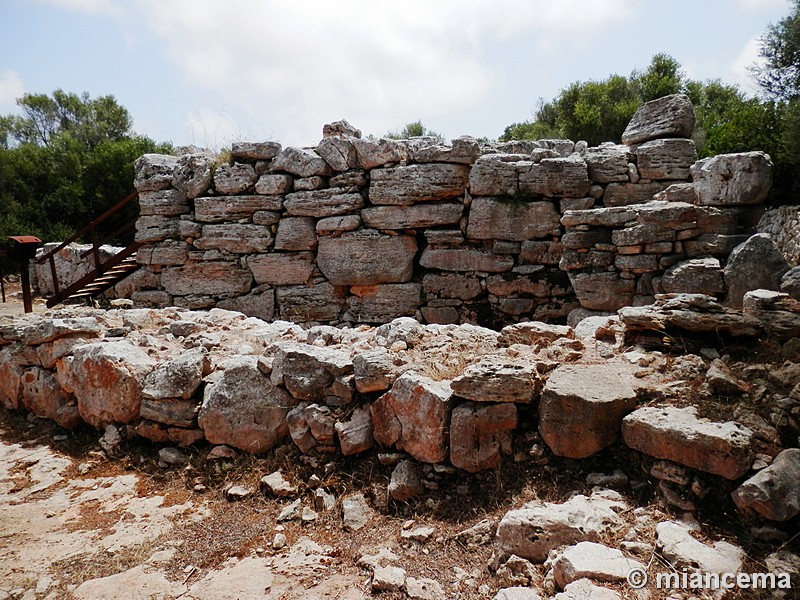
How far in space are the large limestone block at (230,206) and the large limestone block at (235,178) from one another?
149 millimetres

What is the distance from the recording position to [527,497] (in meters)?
3.25

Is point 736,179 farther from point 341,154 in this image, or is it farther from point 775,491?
point 341,154

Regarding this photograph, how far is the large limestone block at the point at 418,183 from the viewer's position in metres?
8.50

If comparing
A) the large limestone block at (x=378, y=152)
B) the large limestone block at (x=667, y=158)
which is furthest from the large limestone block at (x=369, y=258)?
the large limestone block at (x=667, y=158)

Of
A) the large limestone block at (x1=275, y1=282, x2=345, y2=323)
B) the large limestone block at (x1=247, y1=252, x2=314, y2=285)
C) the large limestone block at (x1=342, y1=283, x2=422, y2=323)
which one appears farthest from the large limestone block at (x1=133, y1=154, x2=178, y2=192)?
the large limestone block at (x1=342, y1=283, x2=422, y2=323)

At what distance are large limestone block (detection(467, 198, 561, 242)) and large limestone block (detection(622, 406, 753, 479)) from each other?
519cm

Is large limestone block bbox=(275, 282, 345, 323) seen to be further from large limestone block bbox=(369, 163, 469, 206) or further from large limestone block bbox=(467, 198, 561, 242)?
large limestone block bbox=(467, 198, 561, 242)

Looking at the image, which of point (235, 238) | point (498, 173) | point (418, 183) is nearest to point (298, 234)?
point (235, 238)

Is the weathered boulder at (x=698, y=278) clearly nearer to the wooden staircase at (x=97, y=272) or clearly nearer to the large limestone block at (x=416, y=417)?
the large limestone block at (x=416, y=417)

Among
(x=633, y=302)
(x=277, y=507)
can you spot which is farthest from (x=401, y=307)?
(x=277, y=507)

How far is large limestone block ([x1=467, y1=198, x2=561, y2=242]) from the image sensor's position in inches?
318

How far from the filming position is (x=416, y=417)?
369 cm

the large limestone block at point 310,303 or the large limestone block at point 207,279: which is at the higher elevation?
the large limestone block at point 207,279

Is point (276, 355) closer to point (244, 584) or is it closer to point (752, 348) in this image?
point (244, 584)
